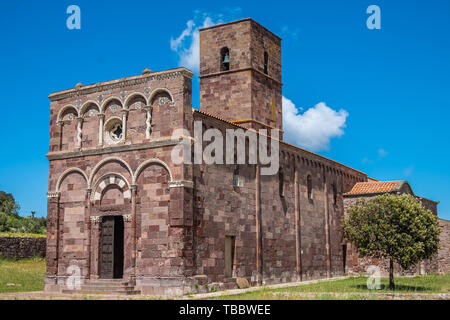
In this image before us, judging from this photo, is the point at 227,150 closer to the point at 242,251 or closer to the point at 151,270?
the point at 242,251

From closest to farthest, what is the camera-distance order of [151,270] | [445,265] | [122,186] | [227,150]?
[151,270] < [122,186] < [227,150] < [445,265]

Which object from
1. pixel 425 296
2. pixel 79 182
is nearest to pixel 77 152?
pixel 79 182

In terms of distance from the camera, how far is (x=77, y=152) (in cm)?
2405

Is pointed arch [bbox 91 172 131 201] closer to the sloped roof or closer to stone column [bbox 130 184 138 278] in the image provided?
stone column [bbox 130 184 138 278]

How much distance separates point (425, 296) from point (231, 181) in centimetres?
935

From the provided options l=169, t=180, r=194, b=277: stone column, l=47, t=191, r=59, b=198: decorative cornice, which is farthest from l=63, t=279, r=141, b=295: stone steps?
l=47, t=191, r=59, b=198: decorative cornice

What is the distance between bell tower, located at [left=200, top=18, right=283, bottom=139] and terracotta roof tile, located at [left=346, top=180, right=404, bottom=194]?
7614 mm

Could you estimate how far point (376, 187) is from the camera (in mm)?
34500

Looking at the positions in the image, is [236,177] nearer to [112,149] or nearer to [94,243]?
[112,149]

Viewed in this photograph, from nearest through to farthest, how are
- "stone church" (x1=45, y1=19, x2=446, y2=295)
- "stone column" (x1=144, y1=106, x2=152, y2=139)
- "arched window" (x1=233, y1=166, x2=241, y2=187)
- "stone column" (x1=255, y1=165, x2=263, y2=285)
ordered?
"stone church" (x1=45, y1=19, x2=446, y2=295) → "stone column" (x1=144, y1=106, x2=152, y2=139) → "arched window" (x1=233, y1=166, x2=241, y2=187) → "stone column" (x1=255, y1=165, x2=263, y2=285)

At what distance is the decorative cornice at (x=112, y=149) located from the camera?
21.8 m

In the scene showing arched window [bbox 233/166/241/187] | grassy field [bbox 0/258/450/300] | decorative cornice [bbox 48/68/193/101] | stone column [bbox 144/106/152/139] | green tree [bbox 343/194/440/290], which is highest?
decorative cornice [bbox 48/68/193/101]

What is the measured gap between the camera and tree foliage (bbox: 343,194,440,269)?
23062 mm

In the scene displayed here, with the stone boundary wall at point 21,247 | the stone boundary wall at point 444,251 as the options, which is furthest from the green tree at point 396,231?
the stone boundary wall at point 21,247
